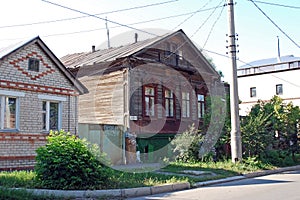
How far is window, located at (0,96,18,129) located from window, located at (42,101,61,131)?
147cm

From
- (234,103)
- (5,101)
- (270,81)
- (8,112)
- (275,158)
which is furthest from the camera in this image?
(270,81)

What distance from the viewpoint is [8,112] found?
48.4ft

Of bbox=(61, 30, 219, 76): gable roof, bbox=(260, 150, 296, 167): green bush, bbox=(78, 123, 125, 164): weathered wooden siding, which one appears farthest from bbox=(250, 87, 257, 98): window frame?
bbox=(78, 123, 125, 164): weathered wooden siding

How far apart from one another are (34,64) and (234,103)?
8.93 meters

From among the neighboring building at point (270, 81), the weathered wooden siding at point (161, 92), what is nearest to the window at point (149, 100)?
the weathered wooden siding at point (161, 92)

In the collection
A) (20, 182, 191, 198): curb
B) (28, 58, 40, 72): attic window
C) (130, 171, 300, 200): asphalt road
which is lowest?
(130, 171, 300, 200): asphalt road

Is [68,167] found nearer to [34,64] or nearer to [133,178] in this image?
[133,178]

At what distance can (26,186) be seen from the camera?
390 inches

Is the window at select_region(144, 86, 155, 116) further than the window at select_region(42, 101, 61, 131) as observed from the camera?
Yes

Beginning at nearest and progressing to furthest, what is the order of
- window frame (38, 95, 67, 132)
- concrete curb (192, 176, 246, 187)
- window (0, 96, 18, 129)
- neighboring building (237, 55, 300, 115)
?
concrete curb (192, 176, 246, 187) → window (0, 96, 18, 129) → window frame (38, 95, 67, 132) → neighboring building (237, 55, 300, 115)

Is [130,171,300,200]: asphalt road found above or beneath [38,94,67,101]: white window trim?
beneath

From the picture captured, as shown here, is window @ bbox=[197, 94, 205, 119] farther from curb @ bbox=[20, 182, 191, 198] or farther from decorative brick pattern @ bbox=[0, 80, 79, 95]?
curb @ bbox=[20, 182, 191, 198]

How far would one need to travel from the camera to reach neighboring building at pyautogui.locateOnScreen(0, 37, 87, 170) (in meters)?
14.6

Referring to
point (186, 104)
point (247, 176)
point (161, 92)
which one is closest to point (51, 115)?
point (161, 92)
